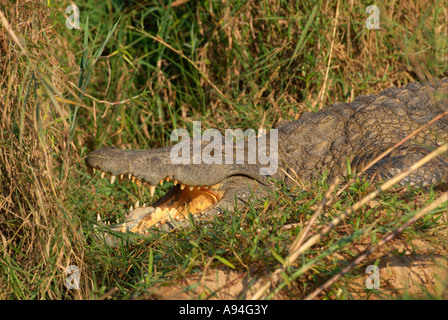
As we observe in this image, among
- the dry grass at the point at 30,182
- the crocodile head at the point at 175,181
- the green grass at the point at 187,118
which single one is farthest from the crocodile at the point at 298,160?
the dry grass at the point at 30,182

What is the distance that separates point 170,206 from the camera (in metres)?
3.56

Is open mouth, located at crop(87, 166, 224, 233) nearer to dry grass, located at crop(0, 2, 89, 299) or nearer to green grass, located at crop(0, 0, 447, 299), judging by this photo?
green grass, located at crop(0, 0, 447, 299)

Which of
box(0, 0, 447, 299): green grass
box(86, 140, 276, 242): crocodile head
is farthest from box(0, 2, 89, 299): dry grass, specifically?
box(86, 140, 276, 242): crocodile head

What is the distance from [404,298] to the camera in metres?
2.08

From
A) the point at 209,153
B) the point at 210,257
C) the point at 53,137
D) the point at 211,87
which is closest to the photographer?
the point at 210,257

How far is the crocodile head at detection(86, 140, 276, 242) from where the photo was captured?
327 centimetres

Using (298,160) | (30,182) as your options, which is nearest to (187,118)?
(298,160)

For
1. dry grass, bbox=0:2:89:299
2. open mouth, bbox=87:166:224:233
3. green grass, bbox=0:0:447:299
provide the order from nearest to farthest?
1. green grass, bbox=0:0:447:299
2. dry grass, bbox=0:2:89:299
3. open mouth, bbox=87:166:224:233

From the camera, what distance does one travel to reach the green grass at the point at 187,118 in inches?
96.4

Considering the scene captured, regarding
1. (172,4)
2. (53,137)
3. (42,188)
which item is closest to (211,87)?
(172,4)

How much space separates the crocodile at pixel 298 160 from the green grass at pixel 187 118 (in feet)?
0.85
